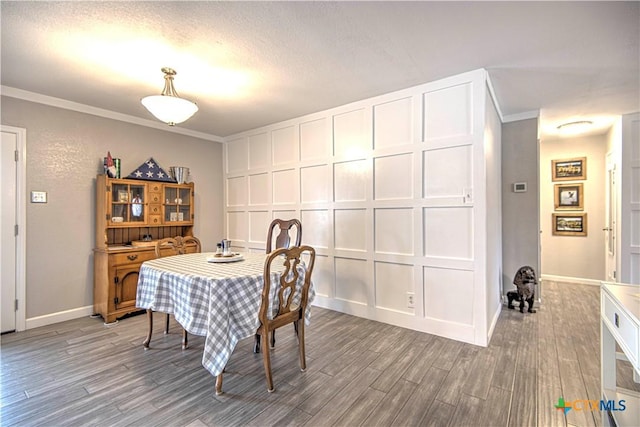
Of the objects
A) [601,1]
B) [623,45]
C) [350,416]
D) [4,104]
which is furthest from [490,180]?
[4,104]

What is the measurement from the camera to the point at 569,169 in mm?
5160

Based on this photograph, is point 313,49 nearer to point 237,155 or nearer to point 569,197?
point 237,155

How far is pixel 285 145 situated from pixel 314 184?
82cm

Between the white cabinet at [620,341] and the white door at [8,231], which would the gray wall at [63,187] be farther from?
the white cabinet at [620,341]

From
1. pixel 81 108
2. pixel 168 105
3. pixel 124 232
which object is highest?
pixel 81 108

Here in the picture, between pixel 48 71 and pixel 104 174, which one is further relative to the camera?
pixel 104 174

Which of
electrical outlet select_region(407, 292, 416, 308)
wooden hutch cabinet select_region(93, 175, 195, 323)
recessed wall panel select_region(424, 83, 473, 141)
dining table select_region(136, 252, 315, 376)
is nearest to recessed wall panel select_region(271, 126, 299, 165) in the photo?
wooden hutch cabinet select_region(93, 175, 195, 323)

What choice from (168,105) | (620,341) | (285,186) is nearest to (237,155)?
(285,186)

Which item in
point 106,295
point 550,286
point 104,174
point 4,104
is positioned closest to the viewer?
point 4,104

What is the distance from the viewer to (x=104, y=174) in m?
3.58

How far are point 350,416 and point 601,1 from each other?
3.02 m

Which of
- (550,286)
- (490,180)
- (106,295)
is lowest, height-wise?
(550,286)

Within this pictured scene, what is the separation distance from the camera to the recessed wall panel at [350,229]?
3.50m

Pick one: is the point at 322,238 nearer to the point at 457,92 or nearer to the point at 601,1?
the point at 457,92
